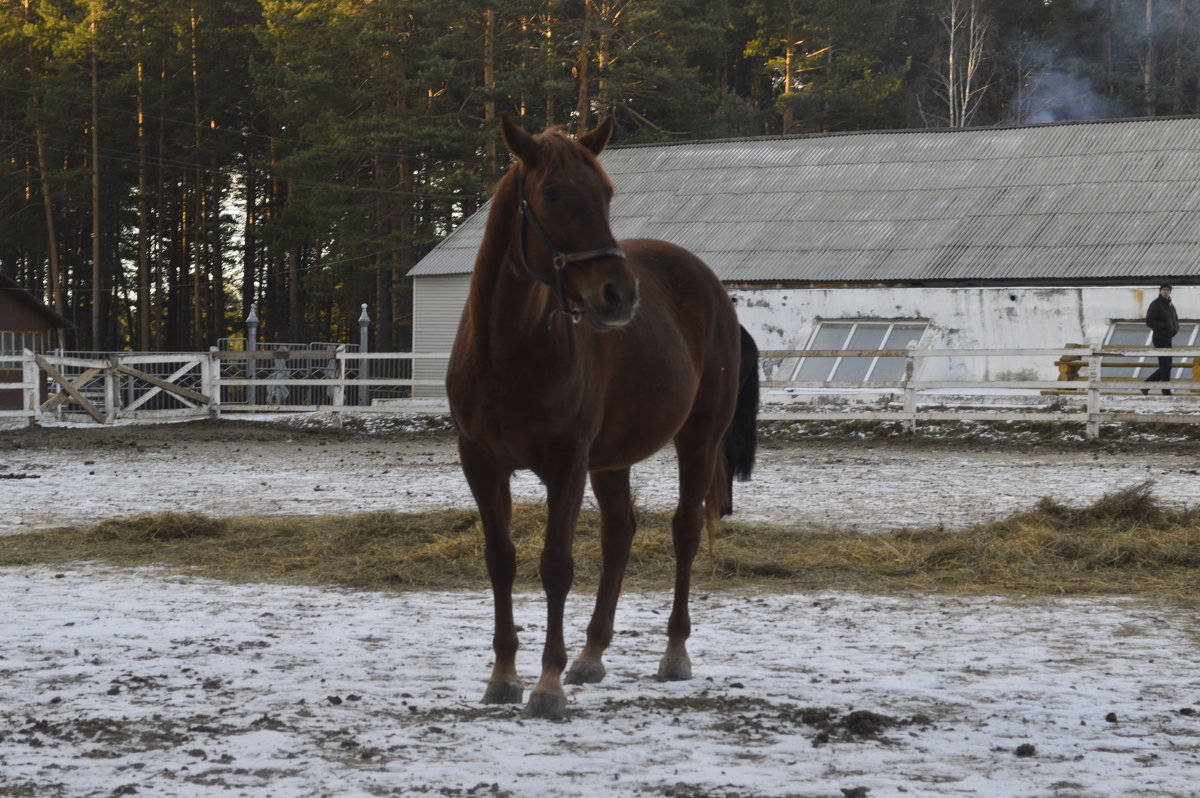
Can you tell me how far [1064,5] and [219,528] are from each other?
46.2 m

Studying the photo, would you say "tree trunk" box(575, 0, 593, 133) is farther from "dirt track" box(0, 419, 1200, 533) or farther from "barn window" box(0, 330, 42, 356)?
"dirt track" box(0, 419, 1200, 533)

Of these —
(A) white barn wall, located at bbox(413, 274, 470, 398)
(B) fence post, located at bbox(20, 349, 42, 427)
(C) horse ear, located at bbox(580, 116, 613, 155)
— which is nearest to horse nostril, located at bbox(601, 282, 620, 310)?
(C) horse ear, located at bbox(580, 116, 613, 155)

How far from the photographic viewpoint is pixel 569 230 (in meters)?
4.20

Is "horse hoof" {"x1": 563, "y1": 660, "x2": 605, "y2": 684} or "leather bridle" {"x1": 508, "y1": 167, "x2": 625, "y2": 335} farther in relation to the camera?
"horse hoof" {"x1": 563, "y1": 660, "x2": 605, "y2": 684}

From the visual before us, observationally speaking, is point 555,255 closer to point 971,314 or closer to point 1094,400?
point 1094,400

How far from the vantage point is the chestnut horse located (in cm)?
423

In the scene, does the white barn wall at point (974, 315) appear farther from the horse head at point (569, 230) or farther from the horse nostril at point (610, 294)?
the horse nostril at point (610, 294)

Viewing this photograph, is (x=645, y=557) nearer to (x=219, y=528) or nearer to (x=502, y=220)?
(x=219, y=528)

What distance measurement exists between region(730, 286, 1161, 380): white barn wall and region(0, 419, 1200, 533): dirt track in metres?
4.79

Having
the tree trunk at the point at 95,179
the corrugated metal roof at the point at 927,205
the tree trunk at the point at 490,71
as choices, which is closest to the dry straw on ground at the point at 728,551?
the corrugated metal roof at the point at 927,205

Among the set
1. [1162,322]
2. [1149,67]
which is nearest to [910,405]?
[1162,322]

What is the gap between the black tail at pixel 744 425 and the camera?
6219 mm

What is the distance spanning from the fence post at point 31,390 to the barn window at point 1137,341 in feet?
54.0

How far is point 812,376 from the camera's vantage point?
21797 mm
